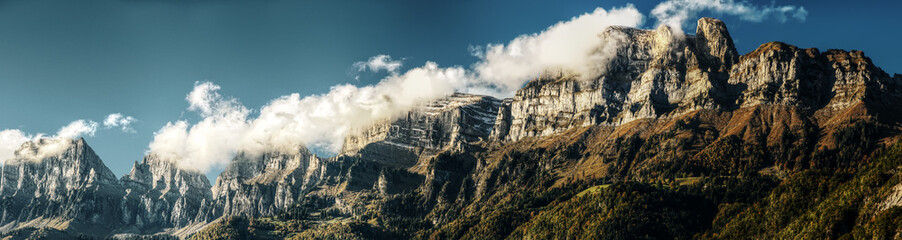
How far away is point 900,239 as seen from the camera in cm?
18238

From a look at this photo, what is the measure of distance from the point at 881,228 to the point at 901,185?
1582 cm

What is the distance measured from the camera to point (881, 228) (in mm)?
192875

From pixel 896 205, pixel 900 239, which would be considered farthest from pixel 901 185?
pixel 900 239

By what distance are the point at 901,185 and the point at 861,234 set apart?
1726 cm

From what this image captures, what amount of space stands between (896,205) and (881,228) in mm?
8353

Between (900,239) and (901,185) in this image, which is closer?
(900,239)

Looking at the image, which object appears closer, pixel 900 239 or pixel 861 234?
pixel 900 239

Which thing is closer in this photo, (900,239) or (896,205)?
(900,239)

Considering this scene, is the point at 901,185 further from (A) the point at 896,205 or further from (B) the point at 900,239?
(B) the point at 900,239

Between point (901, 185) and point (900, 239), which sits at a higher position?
point (901, 185)

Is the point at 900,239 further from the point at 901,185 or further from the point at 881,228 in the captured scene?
the point at 901,185

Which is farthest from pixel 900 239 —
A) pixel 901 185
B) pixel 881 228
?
pixel 901 185

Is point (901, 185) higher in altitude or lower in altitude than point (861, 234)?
higher
